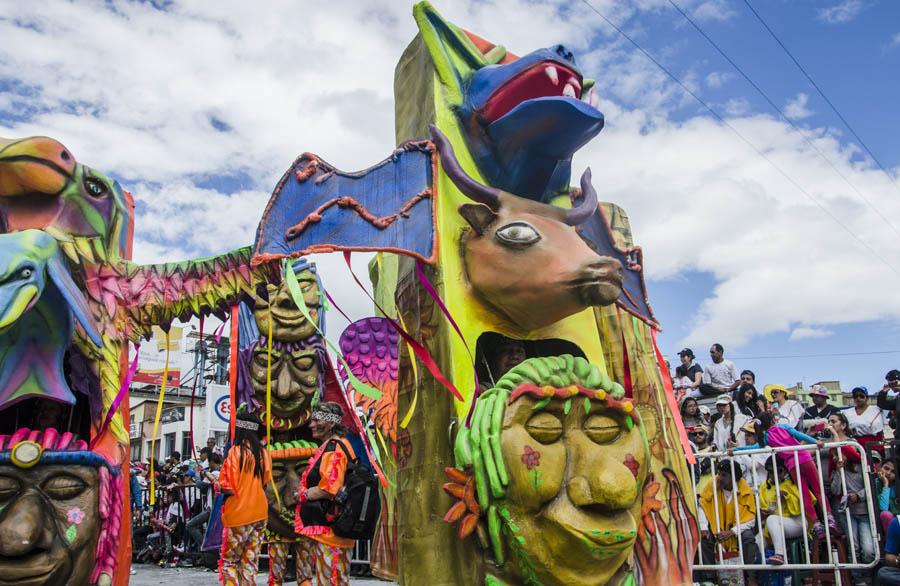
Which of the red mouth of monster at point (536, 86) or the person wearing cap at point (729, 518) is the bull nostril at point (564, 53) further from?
the person wearing cap at point (729, 518)

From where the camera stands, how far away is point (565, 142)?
11.6ft

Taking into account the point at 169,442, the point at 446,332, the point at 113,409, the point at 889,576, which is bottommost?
the point at 889,576

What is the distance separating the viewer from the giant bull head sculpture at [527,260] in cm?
322

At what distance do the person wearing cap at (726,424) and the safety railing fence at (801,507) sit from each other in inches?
34.4

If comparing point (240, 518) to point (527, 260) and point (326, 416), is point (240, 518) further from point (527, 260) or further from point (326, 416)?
point (527, 260)

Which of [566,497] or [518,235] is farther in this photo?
[518,235]

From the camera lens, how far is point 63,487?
3.41 meters

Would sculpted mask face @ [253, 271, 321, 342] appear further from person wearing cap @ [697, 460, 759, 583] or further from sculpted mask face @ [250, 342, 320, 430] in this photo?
person wearing cap @ [697, 460, 759, 583]

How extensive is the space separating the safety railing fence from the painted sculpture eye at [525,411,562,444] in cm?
224

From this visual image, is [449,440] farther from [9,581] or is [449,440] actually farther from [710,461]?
[710,461]

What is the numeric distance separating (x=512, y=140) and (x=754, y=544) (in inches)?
142

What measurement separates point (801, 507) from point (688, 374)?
11.7ft

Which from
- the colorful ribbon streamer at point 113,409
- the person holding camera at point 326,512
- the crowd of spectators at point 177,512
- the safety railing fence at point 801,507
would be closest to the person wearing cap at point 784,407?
the safety railing fence at point 801,507

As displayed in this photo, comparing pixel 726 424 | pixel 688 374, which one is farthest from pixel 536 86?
pixel 688 374
